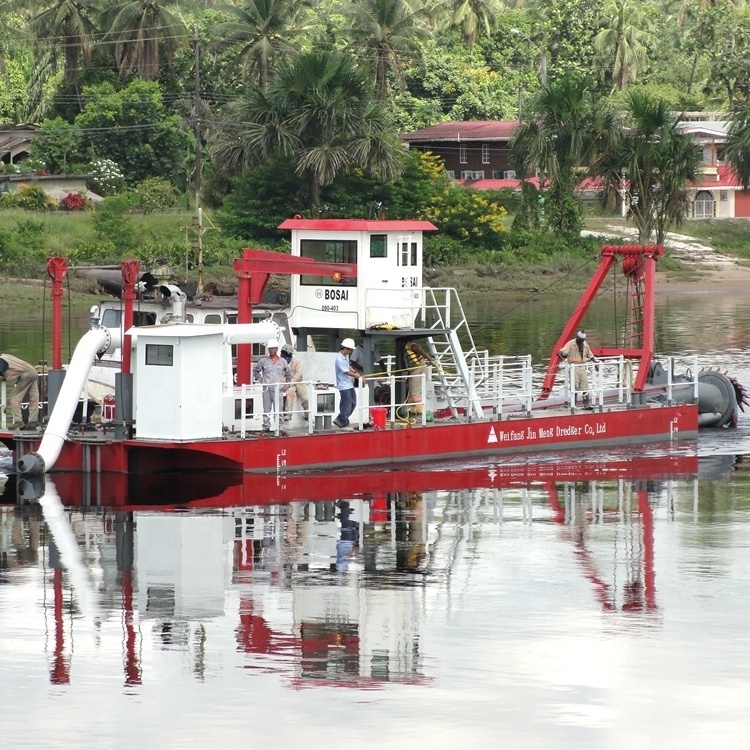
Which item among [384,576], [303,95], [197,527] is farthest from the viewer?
[303,95]

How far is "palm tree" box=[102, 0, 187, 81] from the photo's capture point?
91.3m

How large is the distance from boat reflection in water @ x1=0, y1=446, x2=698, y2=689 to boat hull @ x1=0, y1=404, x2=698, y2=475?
39cm

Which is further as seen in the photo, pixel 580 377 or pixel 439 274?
pixel 439 274

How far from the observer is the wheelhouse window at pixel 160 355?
28.4m

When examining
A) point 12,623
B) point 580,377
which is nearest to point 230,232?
point 580,377

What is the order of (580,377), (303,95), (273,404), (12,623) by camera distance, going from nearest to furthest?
(12,623)
(273,404)
(580,377)
(303,95)

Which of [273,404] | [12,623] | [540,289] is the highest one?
[540,289]

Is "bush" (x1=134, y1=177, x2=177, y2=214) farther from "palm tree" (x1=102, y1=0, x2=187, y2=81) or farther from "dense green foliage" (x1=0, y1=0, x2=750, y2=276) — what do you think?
"palm tree" (x1=102, y1=0, x2=187, y2=81)

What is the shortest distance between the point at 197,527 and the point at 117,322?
296 inches

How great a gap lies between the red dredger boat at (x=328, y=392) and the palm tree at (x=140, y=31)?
58.4 meters

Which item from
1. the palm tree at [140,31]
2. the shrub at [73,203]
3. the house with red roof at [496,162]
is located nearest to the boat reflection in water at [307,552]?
the shrub at [73,203]

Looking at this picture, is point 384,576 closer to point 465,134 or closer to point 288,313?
point 288,313

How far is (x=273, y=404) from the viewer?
3025 centimetres

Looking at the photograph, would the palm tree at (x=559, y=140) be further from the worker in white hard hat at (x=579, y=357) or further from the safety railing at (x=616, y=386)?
the worker in white hard hat at (x=579, y=357)
